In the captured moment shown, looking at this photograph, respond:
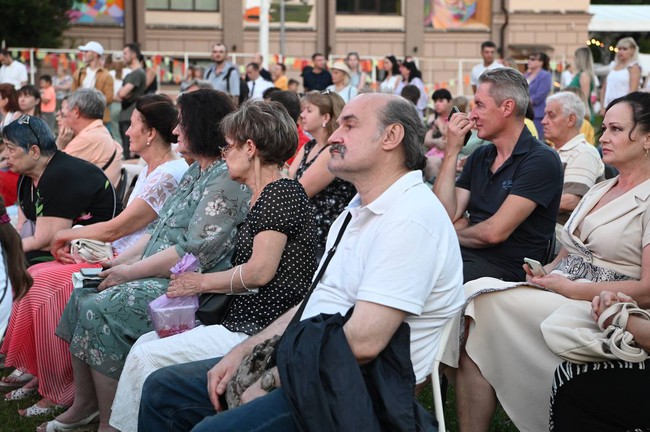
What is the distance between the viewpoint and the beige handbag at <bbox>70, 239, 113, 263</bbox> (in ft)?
17.5

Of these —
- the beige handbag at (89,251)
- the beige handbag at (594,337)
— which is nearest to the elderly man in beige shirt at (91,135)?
the beige handbag at (89,251)

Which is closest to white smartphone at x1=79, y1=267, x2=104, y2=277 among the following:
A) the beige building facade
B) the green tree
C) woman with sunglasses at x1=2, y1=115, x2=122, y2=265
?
woman with sunglasses at x1=2, y1=115, x2=122, y2=265

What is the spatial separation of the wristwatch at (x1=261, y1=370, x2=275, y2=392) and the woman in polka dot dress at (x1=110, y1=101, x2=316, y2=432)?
0.74 metres

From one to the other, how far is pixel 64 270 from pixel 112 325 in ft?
3.23

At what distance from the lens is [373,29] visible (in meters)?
32.7

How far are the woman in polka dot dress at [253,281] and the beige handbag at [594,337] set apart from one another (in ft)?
3.40

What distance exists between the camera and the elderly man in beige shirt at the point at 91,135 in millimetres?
7141

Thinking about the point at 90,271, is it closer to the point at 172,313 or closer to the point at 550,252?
the point at 172,313

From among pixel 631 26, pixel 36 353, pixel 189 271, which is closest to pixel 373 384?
pixel 189 271

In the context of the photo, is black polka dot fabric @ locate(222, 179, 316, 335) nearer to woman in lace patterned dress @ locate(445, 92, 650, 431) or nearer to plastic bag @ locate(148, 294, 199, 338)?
plastic bag @ locate(148, 294, 199, 338)

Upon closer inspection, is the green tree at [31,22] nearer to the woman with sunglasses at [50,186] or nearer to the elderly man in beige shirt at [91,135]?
the elderly man in beige shirt at [91,135]

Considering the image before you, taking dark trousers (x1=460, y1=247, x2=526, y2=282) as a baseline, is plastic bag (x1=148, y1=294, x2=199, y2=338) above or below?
below

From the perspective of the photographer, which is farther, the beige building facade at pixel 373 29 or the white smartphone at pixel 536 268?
the beige building facade at pixel 373 29

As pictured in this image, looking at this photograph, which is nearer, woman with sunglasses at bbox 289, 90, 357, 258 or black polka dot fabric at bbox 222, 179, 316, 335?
black polka dot fabric at bbox 222, 179, 316, 335
